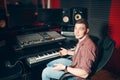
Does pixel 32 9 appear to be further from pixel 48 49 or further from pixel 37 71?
pixel 37 71

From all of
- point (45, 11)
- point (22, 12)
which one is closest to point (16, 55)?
point (22, 12)

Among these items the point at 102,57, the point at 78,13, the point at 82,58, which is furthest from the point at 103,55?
the point at 78,13

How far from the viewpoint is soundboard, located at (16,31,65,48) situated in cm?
202

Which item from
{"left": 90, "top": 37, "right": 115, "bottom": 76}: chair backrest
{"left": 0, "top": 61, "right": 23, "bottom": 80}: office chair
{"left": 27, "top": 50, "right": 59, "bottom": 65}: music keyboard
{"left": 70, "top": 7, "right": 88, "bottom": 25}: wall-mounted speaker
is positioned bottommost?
{"left": 0, "top": 61, "right": 23, "bottom": 80}: office chair

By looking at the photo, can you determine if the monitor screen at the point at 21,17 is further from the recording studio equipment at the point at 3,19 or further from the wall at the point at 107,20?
the wall at the point at 107,20

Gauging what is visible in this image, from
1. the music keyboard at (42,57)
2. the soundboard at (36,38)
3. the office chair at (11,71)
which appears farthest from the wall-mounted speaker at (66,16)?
the office chair at (11,71)

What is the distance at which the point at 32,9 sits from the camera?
2.32 m

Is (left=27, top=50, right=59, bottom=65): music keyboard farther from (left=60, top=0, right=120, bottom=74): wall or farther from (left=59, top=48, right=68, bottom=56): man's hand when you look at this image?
(left=60, top=0, right=120, bottom=74): wall

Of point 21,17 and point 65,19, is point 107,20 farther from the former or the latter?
point 21,17

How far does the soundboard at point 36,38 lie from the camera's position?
2021mm

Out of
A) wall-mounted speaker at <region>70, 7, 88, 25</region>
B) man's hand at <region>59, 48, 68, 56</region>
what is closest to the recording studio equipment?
man's hand at <region>59, 48, 68, 56</region>

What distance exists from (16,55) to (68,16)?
1.20m

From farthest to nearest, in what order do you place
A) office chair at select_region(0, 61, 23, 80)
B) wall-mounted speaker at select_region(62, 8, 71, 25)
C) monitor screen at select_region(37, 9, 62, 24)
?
wall-mounted speaker at select_region(62, 8, 71, 25), monitor screen at select_region(37, 9, 62, 24), office chair at select_region(0, 61, 23, 80)

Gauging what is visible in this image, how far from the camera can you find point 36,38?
2.16 m
